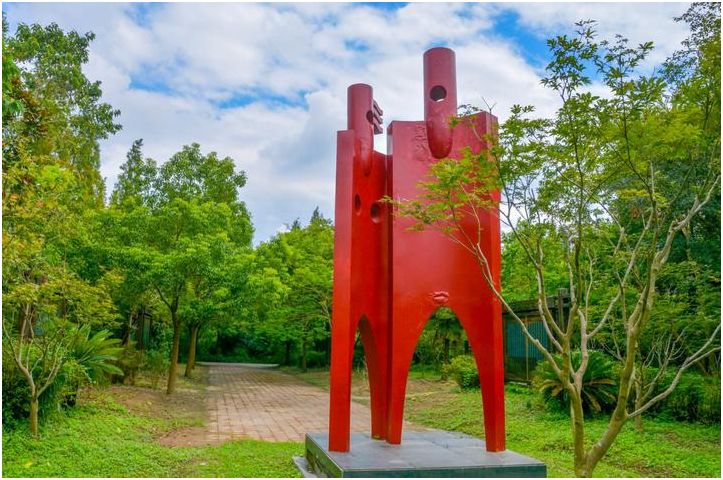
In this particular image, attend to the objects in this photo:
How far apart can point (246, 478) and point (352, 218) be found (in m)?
3.05

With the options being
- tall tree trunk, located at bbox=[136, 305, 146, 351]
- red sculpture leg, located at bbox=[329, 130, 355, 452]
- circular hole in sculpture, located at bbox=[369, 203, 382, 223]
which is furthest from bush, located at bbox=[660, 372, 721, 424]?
tall tree trunk, located at bbox=[136, 305, 146, 351]

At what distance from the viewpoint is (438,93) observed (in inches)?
285

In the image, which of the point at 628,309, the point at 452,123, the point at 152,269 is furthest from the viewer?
the point at 152,269

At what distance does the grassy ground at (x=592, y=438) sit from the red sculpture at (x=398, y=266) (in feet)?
5.47

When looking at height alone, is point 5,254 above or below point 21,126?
below

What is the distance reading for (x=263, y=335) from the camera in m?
33.2

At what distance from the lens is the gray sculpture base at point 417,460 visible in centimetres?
539

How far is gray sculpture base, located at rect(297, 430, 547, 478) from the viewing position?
17.7 feet

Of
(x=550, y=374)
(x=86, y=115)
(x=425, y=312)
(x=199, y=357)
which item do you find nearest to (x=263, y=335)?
(x=199, y=357)

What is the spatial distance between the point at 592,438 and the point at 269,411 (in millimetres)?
6594

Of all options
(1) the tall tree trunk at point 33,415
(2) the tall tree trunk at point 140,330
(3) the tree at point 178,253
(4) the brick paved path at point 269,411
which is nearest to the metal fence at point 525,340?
(4) the brick paved path at point 269,411

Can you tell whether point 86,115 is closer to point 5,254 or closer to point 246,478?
point 5,254

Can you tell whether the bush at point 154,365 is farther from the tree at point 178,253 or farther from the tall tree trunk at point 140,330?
the tall tree trunk at point 140,330

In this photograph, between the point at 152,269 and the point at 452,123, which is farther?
the point at 152,269
